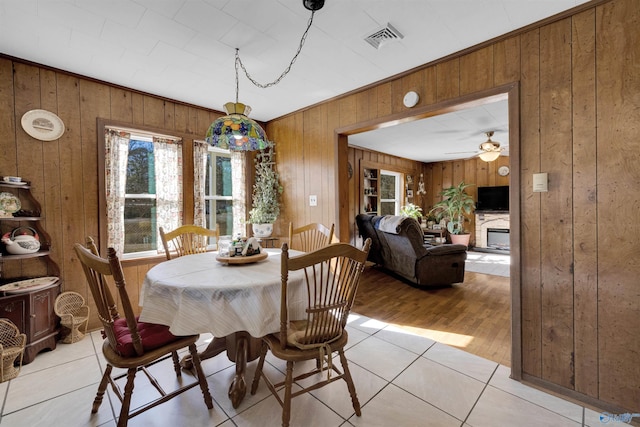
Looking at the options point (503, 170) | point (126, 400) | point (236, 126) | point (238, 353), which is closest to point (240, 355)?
point (238, 353)

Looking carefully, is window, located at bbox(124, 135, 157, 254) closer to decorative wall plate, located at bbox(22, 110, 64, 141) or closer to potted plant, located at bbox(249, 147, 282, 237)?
decorative wall plate, located at bbox(22, 110, 64, 141)

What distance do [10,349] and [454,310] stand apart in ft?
13.2

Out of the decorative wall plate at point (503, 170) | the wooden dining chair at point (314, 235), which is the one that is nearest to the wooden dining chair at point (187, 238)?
the wooden dining chair at point (314, 235)

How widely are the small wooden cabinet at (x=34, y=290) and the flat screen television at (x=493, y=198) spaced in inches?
313

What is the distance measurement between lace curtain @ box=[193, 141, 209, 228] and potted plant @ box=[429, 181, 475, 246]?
18.9ft

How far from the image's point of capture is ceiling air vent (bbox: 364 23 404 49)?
195cm

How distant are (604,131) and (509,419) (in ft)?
5.89

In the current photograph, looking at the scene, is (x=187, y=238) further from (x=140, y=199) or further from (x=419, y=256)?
(x=419, y=256)

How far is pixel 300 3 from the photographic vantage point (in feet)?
5.57

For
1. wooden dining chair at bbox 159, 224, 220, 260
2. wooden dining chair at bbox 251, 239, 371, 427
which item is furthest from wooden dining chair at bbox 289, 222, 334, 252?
wooden dining chair at bbox 251, 239, 371, 427

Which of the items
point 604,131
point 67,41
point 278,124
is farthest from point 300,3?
point 278,124

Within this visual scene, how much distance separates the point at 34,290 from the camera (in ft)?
7.14

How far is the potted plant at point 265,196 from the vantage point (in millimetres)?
3473

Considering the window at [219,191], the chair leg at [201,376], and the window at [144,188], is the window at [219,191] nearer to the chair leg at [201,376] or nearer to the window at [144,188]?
the window at [144,188]
